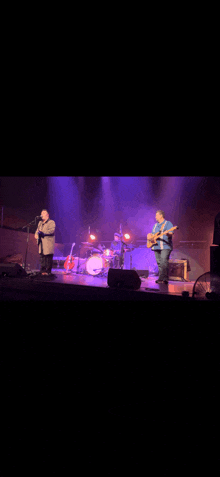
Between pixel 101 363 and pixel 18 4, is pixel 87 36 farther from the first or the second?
pixel 101 363

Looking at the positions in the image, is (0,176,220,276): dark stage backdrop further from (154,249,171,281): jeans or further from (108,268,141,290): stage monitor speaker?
(108,268,141,290): stage monitor speaker

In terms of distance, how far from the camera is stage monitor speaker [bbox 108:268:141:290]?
2887mm

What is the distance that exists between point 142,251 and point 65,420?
5021 millimetres

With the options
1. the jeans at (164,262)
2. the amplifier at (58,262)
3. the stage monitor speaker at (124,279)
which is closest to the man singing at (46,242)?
the stage monitor speaker at (124,279)

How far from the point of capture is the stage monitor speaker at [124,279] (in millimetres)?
2887

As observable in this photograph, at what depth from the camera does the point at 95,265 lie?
18.3 feet

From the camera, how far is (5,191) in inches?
231

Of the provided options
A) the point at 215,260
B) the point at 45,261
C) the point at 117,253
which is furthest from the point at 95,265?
the point at 215,260

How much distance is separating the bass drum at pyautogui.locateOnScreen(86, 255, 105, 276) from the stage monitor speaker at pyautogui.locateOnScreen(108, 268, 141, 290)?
96.0 inches

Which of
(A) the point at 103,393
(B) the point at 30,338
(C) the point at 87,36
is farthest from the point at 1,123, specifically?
(A) the point at 103,393

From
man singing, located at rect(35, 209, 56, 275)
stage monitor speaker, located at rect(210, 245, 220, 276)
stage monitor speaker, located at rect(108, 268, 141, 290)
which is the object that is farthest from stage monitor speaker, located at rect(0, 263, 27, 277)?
stage monitor speaker, located at rect(210, 245, 220, 276)

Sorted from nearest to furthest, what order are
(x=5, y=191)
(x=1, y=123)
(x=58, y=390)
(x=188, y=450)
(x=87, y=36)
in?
1. (x=188, y=450)
2. (x=87, y=36)
3. (x=58, y=390)
4. (x=1, y=123)
5. (x=5, y=191)

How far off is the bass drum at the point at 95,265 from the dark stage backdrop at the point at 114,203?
162cm

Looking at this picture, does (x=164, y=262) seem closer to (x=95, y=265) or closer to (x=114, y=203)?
(x=95, y=265)
